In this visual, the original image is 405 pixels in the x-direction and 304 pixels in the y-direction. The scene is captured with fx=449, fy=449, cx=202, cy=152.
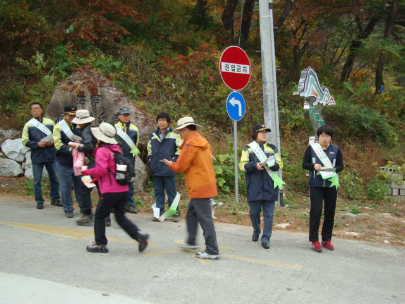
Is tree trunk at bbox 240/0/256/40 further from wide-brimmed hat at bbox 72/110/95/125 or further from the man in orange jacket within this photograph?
the man in orange jacket

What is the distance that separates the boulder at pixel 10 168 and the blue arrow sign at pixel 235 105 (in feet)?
18.6

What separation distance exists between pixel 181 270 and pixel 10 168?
24.1 ft

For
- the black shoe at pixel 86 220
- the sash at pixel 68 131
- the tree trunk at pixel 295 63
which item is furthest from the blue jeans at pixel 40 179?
the tree trunk at pixel 295 63

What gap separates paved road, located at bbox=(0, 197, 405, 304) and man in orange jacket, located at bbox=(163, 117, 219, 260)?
0.36 metres

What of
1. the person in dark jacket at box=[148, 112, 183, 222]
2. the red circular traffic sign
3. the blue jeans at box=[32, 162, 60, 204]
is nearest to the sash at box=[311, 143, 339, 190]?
the person in dark jacket at box=[148, 112, 183, 222]

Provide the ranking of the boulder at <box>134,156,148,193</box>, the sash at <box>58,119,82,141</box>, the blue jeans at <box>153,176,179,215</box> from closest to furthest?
the sash at <box>58,119,82,141</box>
the blue jeans at <box>153,176,179,215</box>
the boulder at <box>134,156,148,193</box>

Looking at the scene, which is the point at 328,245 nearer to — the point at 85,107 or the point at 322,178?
the point at 322,178

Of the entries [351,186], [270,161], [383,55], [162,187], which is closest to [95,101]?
[162,187]

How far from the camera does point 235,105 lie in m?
9.28

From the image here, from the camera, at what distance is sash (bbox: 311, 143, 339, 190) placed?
6498 mm

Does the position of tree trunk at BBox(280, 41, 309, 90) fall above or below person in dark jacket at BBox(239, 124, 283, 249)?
above

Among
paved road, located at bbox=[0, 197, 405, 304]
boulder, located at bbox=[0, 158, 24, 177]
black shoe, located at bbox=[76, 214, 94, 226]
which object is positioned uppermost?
boulder, located at bbox=[0, 158, 24, 177]

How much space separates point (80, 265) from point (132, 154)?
337 cm

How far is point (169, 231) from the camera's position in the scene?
7555 millimetres
